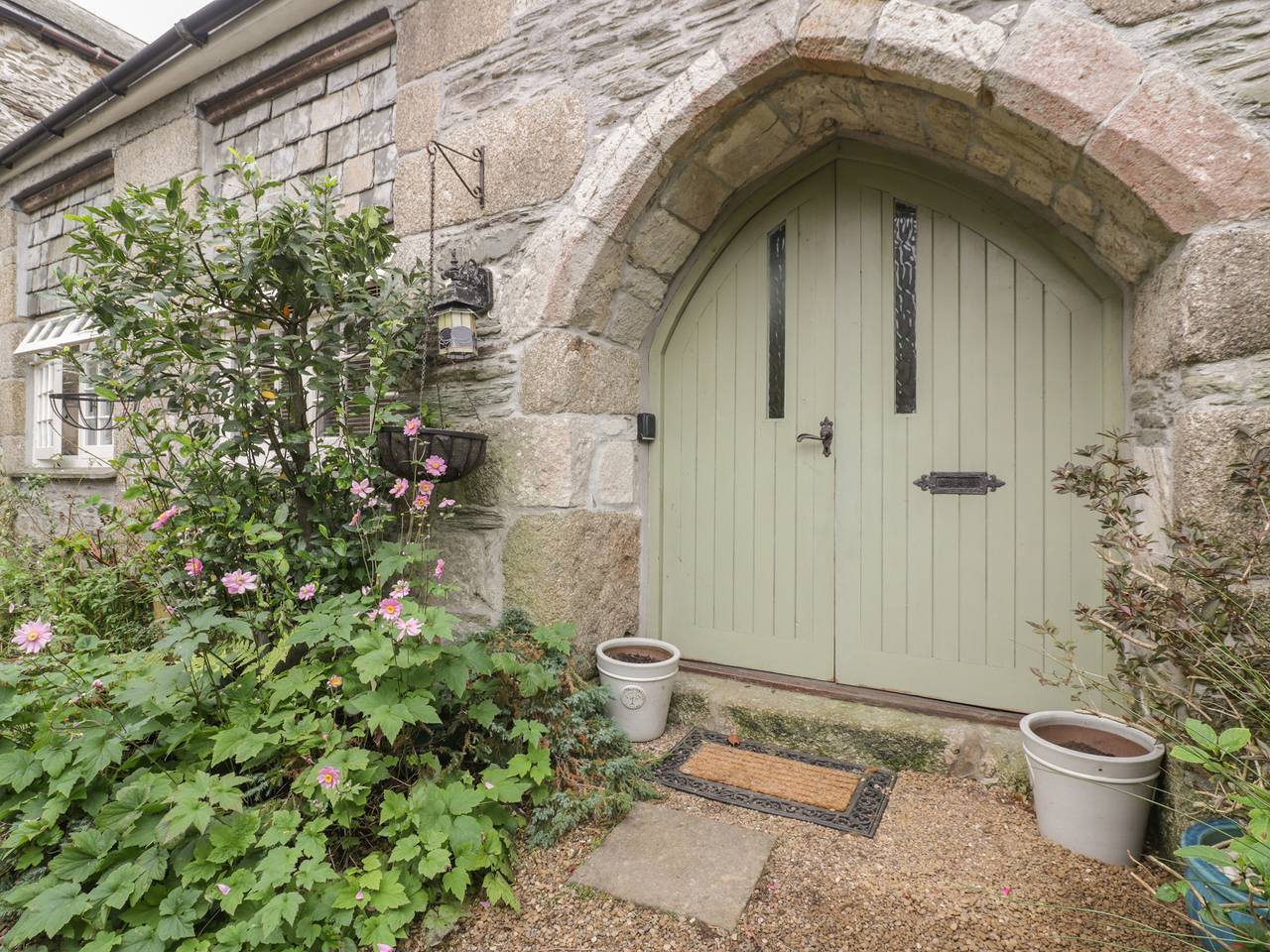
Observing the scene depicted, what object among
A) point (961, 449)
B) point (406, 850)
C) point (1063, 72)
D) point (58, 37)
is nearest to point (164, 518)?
point (406, 850)

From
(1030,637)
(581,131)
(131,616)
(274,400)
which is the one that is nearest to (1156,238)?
(1030,637)

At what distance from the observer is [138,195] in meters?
2.09

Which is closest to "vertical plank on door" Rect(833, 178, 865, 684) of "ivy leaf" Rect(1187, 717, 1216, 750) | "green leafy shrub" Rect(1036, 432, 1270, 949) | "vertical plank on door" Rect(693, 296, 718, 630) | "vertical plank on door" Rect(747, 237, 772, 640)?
"vertical plank on door" Rect(747, 237, 772, 640)

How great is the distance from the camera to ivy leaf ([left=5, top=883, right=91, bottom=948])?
134 centimetres

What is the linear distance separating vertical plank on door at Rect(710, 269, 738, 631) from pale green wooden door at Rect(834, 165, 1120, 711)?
438 mm

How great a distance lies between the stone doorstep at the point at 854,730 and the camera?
2080 millimetres

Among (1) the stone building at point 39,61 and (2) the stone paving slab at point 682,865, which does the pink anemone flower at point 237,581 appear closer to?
(2) the stone paving slab at point 682,865

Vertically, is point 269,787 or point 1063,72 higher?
point 1063,72

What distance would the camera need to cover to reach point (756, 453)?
2646 mm

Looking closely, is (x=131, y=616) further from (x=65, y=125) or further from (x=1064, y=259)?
(x=1064, y=259)

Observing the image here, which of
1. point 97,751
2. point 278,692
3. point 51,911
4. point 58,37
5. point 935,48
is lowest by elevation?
point 51,911

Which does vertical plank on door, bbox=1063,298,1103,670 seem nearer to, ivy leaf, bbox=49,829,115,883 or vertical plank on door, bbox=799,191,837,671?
vertical plank on door, bbox=799,191,837,671

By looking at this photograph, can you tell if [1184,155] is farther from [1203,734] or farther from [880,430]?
[1203,734]

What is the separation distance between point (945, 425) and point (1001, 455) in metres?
0.21
